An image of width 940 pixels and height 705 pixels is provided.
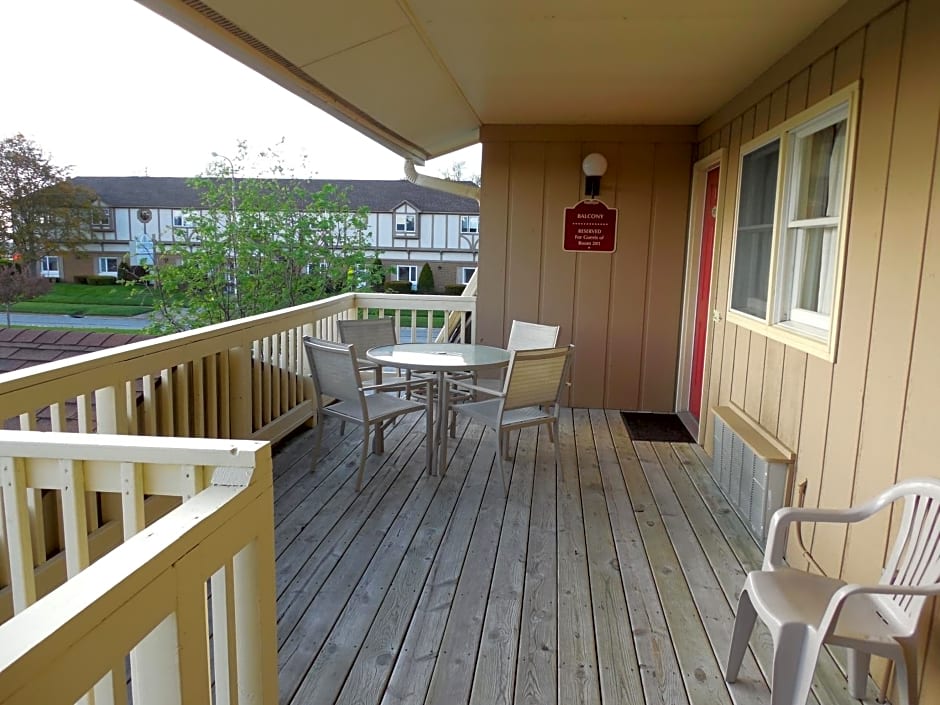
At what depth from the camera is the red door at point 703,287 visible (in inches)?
184

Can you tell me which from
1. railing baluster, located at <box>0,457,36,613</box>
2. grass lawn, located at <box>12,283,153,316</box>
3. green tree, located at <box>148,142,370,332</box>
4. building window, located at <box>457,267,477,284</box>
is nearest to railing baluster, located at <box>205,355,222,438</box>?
railing baluster, located at <box>0,457,36,613</box>

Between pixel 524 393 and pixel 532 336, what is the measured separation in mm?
1172

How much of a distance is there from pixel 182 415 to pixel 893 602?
289 cm

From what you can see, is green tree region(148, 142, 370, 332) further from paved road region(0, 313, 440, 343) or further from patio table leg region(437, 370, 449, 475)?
patio table leg region(437, 370, 449, 475)

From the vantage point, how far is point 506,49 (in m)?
3.18

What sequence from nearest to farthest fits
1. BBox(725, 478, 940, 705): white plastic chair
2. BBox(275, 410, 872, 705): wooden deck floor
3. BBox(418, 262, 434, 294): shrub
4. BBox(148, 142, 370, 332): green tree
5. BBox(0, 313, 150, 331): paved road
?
BBox(725, 478, 940, 705): white plastic chair, BBox(275, 410, 872, 705): wooden deck floor, BBox(0, 313, 150, 331): paved road, BBox(148, 142, 370, 332): green tree, BBox(418, 262, 434, 294): shrub

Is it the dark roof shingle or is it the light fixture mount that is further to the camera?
the dark roof shingle

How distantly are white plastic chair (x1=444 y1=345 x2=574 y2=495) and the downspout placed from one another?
3.10 m

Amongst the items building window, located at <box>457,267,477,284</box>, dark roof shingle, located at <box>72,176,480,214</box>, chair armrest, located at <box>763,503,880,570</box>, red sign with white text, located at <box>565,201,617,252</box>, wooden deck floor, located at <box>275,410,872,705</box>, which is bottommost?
wooden deck floor, located at <box>275,410,872,705</box>

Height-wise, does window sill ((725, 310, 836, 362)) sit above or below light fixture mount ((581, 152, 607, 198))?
below

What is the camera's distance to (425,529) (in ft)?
9.88

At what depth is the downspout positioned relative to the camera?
633 cm

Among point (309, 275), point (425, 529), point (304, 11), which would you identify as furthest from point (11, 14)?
point (425, 529)

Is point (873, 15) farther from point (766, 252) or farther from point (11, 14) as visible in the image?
point (11, 14)
